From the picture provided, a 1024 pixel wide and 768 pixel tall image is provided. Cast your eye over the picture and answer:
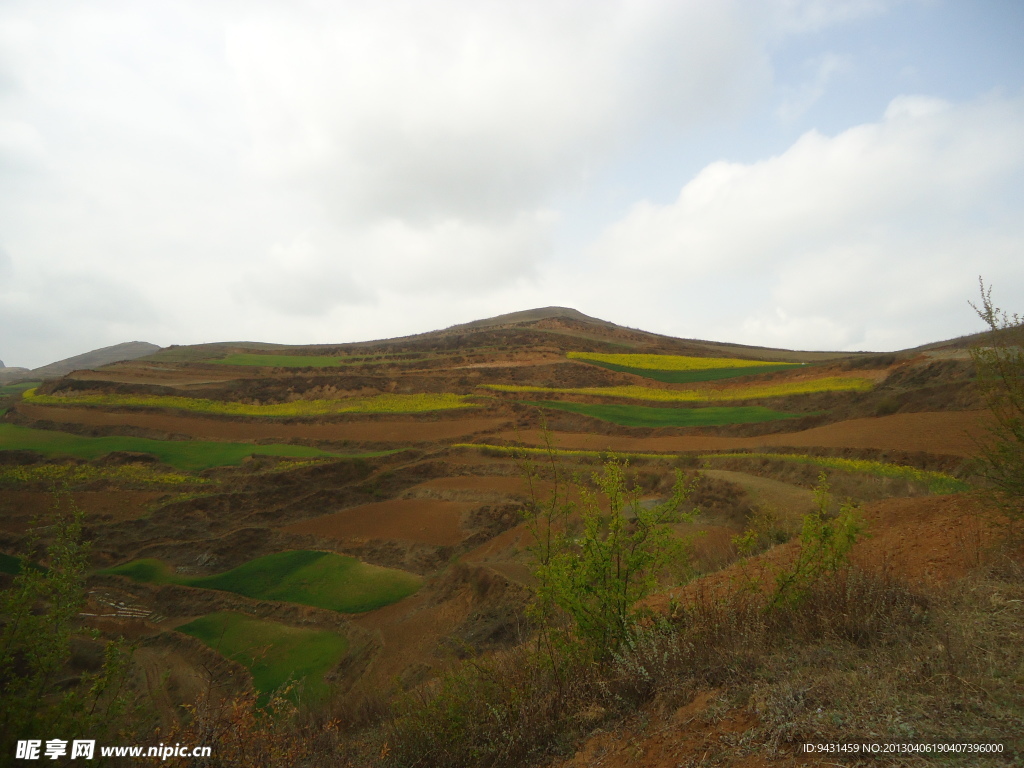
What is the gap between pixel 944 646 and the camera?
3932 mm

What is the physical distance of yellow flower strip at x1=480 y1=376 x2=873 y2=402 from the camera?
107ft

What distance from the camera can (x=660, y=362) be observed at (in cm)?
5169

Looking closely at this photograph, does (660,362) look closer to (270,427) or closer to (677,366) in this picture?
(677,366)

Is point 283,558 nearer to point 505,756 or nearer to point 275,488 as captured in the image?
point 275,488

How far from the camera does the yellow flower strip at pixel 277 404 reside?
3816 cm

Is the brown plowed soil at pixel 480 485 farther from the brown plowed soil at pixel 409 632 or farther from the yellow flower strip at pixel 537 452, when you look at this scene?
the brown plowed soil at pixel 409 632

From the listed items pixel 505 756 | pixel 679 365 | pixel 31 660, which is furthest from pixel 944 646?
pixel 679 365

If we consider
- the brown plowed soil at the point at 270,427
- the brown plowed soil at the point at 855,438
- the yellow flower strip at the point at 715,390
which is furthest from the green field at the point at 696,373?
the brown plowed soil at the point at 270,427

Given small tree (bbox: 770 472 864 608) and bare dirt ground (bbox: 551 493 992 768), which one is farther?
small tree (bbox: 770 472 864 608)

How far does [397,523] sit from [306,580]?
4816 millimetres

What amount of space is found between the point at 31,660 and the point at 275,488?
2149 centimetres

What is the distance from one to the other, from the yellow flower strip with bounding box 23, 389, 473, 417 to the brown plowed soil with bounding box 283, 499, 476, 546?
1489 centimetres

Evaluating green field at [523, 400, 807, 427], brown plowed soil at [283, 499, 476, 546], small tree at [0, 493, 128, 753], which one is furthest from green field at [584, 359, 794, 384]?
small tree at [0, 493, 128, 753]

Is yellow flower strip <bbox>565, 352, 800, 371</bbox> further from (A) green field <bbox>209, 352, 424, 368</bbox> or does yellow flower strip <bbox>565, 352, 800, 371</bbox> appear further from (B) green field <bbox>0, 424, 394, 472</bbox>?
(B) green field <bbox>0, 424, 394, 472</bbox>
